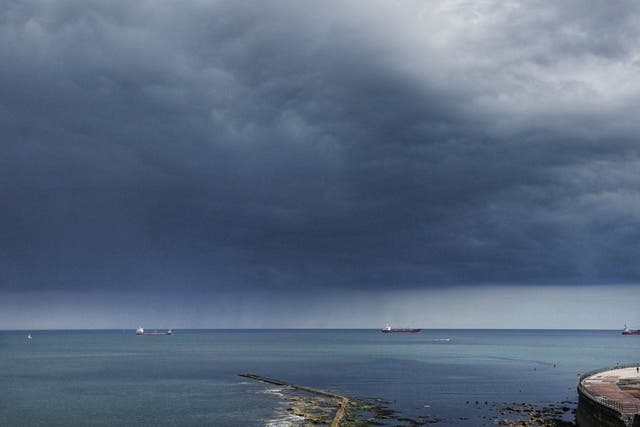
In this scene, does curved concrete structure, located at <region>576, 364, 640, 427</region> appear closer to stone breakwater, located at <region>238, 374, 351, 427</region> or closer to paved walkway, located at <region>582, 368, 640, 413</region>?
paved walkway, located at <region>582, 368, 640, 413</region>

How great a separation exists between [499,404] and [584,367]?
90.8 meters

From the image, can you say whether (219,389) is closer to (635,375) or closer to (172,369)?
(172,369)

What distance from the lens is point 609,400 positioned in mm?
67125

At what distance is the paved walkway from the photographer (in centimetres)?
6412

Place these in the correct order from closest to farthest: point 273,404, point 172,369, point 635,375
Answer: point 273,404
point 635,375
point 172,369

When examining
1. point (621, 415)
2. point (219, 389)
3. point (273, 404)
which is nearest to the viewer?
point (621, 415)

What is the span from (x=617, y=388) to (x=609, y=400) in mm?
14530

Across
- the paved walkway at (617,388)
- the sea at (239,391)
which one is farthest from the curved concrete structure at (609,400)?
the sea at (239,391)

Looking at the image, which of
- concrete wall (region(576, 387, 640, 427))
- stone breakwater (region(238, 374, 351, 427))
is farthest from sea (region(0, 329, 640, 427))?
concrete wall (region(576, 387, 640, 427))

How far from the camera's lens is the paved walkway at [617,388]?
64125mm

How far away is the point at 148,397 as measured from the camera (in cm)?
9812

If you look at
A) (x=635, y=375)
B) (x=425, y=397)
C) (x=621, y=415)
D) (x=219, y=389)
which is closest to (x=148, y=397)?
(x=219, y=389)

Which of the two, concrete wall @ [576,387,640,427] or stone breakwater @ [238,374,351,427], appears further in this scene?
stone breakwater @ [238,374,351,427]

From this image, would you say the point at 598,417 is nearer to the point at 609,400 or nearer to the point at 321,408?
the point at 609,400
